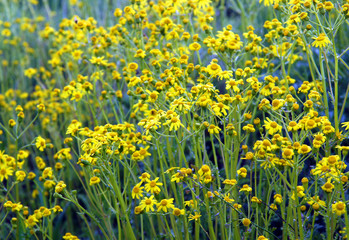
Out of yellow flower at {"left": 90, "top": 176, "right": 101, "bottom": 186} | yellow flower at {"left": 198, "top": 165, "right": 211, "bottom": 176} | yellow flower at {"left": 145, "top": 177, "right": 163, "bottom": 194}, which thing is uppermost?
yellow flower at {"left": 198, "top": 165, "right": 211, "bottom": 176}

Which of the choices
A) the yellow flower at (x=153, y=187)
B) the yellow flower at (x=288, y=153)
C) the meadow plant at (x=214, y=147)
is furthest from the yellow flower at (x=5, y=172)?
the yellow flower at (x=288, y=153)

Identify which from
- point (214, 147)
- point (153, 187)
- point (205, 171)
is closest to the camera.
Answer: point (205, 171)

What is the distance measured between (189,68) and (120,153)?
0.68m

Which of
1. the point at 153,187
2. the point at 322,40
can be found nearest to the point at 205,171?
the point at 153,187

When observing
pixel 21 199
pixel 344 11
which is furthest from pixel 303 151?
pixel 21 199

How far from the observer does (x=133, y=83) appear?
2307 mm

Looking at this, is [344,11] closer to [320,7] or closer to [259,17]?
[320,7]

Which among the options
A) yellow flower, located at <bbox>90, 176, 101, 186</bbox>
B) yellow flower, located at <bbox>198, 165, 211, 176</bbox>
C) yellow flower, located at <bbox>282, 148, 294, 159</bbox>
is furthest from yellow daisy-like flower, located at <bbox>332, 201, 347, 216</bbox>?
yellow flower, located at <bbox>90, 176, 101, 186</bbox>

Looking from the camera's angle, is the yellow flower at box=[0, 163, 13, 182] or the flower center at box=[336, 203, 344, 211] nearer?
the flower center at box=[336, 203, 344, 211]

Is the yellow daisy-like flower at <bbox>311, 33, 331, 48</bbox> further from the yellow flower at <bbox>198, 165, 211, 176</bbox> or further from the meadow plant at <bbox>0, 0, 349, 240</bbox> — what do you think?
the yellow flower at <bbox>198, 165, 211, 176</bbox>

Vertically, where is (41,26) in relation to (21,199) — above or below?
above

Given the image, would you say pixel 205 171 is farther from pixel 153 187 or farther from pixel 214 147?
pixel 214 147

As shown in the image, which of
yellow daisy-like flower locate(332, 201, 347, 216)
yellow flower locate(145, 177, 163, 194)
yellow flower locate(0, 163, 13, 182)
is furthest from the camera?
yellow flower locate(0, 163, 13, 182)

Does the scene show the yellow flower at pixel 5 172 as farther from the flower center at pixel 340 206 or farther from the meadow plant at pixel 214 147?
the flower center at pixel 340 206
